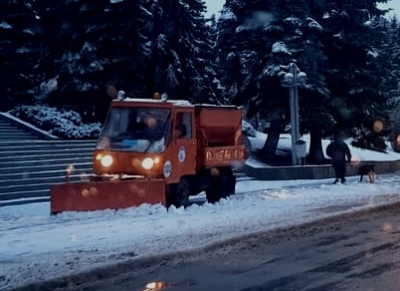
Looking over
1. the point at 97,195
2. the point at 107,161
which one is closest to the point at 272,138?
the point at 107,161

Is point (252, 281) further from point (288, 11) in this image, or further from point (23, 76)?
point (23, 76)

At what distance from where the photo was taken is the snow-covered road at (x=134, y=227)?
9781mm

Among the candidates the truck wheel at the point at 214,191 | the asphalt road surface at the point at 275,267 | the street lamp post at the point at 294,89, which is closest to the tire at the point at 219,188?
the truck wheel at the point at 214,191

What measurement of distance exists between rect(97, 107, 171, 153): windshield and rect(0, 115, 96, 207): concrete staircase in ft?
11.6

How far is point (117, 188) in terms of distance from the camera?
14.9 metres

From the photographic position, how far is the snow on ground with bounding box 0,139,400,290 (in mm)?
9789

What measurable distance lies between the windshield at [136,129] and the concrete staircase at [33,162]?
3.53 meters

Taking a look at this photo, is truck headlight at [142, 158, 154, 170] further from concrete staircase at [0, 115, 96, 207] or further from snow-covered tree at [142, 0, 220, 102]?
snow-covered tree at [142, 0, 220, 102]

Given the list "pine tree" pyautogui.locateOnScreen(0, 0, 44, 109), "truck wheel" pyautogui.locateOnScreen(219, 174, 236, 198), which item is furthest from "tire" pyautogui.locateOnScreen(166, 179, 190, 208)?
"pine tree" pyautogui.locateOnScreen(0, 0, 44, 109)

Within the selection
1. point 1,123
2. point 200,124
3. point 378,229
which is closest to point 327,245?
point 378,229

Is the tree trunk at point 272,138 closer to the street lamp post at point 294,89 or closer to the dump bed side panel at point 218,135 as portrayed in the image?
the street lamp post at point 294,89

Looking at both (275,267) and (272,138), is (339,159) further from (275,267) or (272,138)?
(275,267)

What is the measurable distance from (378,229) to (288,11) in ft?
64.9

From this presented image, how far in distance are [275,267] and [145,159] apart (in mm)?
6847
